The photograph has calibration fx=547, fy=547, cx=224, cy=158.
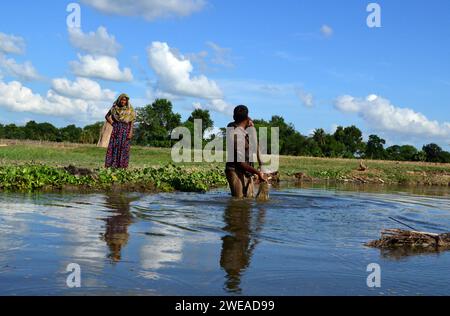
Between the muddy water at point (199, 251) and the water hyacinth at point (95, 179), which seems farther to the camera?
the water hyacinth at point (95, 179)

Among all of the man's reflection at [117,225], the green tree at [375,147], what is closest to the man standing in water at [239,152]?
the man's reflection at [117,225]

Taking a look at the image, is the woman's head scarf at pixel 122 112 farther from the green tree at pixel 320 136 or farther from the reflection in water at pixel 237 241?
the green tree at pixel 320 136

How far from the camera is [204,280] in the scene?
4.20 m

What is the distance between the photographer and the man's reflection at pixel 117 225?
17.1 feet

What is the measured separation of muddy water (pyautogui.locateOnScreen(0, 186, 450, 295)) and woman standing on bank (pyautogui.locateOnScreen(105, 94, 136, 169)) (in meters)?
4.56

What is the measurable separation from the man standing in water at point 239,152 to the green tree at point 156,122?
69369mm

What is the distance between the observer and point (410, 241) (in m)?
6.09

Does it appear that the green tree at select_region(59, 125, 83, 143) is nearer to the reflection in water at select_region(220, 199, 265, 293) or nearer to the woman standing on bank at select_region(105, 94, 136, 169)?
the woman standing on bank at select_region(105, 94, 136, 169)

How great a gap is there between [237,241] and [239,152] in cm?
437

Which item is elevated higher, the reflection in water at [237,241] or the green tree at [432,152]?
the green tree at [432,152]

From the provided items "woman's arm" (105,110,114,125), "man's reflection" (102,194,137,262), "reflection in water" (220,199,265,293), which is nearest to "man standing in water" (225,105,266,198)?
"reflection in water" (220,199,265,293)

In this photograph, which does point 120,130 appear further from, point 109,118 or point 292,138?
point 292,138

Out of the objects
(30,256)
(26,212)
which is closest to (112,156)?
(26,212)

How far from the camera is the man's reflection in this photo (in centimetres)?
520
